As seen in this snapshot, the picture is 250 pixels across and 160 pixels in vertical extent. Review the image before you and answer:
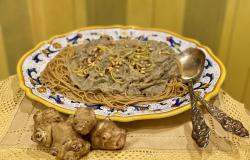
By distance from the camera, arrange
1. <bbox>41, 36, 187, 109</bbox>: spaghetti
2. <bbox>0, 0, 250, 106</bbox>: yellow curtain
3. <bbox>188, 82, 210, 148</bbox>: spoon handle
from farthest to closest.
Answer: <bbox>0, 0, 250, 106</bbox>: yellow curtain < <bbox>41, 36, 187, 109</bbox>: spaghetti < <bbox>188, 82, 210, 148</bbox>: spoon handle

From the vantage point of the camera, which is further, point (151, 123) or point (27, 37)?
point (27, 37)

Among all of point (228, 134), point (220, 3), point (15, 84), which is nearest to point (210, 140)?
point (228, 134)

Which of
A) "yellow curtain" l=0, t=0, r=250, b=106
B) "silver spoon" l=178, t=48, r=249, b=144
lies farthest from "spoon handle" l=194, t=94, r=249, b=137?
"yellow curtain" l=0, t=0, r=250, b=106

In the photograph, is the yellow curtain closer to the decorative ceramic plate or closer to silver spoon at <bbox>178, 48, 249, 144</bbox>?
the decorative ceramic plate

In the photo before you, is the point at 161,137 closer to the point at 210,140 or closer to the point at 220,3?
the point at 210,140

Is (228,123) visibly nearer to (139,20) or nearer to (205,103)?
(205,103)

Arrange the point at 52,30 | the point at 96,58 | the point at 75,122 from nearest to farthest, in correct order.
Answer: the point at 75,122 → the point at 96,58 → the point at 52,30

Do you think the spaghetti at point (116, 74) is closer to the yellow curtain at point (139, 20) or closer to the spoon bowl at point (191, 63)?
the spoon bowl at point (191, 63)
